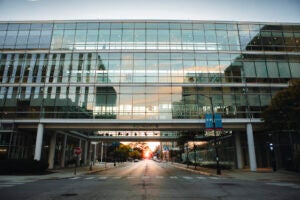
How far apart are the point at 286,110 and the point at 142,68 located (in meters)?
19.4

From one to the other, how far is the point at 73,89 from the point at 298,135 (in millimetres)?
33016

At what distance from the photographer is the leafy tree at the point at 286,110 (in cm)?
2000

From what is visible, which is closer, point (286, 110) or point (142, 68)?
point (286, 110)

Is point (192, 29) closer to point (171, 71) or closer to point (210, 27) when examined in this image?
point (210, 27)

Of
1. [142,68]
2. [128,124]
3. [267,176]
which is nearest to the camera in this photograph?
[267,176]

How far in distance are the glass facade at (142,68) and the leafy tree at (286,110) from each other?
6544 mm

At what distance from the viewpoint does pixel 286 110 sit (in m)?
21.3

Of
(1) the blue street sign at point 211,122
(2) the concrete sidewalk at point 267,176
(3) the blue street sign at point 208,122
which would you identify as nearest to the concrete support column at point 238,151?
(2) the concrete sidewalk at point 267,176

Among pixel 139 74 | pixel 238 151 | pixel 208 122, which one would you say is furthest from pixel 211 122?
pixel 139 74

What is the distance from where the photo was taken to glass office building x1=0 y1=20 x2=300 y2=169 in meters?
29.9

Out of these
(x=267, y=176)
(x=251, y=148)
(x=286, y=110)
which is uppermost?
(x=286, y=110)

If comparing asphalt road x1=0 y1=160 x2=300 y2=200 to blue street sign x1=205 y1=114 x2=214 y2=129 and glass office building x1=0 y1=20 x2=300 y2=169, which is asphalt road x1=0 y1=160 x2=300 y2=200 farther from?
glass office building x1=0 y1=20 x2=300 y2=169

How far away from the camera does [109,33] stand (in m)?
33.3

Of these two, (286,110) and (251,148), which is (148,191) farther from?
(251,148)
